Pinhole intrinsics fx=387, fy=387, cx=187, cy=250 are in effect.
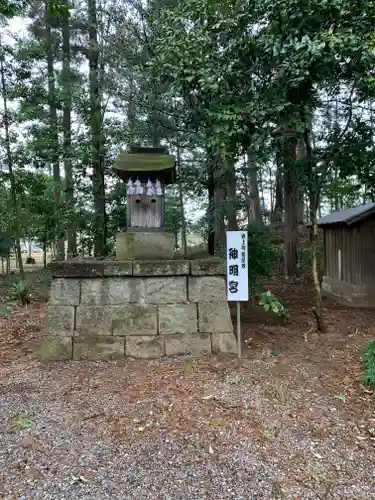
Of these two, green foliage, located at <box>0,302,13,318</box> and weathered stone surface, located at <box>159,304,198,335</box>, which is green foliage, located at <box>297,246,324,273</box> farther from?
green foliage, located at <box>0,302,13,318</box>

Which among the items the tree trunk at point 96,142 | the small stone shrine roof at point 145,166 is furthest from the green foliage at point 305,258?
the small stone shrine roof at point 145,166

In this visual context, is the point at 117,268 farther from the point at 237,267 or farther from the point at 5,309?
the point at 5,309

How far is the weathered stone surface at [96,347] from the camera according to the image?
4.56 m

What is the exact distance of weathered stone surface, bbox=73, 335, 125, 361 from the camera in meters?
4.56

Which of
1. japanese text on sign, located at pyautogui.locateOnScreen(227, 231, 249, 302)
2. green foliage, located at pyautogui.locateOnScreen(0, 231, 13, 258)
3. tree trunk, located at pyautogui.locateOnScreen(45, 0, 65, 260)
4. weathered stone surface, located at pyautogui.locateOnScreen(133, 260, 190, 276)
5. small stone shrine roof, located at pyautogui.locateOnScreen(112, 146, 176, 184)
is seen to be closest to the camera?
japanese text on sign, located at pyautogui.locateOnScreen(227, 231, 249, 302)

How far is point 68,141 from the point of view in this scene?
29.0 ft

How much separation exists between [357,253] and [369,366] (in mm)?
4171

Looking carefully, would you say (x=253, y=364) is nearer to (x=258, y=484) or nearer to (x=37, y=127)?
(x=258, y=484)

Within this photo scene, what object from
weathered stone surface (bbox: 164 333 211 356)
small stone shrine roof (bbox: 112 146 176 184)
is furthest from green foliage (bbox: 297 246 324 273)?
small stone shrine roof (bbox: 112 146 176 184)

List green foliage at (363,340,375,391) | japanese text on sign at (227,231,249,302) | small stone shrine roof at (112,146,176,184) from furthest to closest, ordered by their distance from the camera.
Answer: small stone shrine roof at (112,146,176,184) < japanese text on sign at (227,231,249,302) < green foliage at (363,340,375,391)

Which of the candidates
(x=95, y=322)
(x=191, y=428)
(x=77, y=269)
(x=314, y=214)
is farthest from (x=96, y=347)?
(x=314, y=214)

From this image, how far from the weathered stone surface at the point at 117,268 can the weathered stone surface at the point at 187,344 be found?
0.91m

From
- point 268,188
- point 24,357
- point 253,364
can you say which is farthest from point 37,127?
point 268,188

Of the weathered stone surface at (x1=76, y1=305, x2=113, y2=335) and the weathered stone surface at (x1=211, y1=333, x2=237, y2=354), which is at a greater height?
the weathered stone surface at (x1=76, y1=305, x2=113, y2=335)
